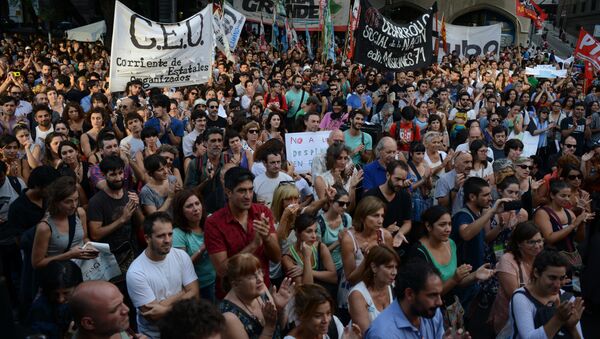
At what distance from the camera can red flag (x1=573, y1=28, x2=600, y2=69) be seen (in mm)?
14326

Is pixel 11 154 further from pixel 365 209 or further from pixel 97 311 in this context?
pixel 97 311

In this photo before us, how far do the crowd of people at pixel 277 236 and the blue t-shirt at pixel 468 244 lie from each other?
13 millimetres

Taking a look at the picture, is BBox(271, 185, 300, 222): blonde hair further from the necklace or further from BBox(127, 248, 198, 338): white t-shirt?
the necklace

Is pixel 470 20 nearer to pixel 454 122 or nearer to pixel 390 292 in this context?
pixel 454 122

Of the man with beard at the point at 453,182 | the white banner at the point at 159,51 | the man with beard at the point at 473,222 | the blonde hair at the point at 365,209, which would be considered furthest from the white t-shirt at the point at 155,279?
the white banner at the point at 159,51

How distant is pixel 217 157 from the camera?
6.48 meters

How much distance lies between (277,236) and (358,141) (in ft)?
11.7

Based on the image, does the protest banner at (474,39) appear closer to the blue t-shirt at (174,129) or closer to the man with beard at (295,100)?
the man with beard at (295,100)

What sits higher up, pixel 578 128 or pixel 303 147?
pixel 303 147

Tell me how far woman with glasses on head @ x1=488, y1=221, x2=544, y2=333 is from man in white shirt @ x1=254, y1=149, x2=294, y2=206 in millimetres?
2275

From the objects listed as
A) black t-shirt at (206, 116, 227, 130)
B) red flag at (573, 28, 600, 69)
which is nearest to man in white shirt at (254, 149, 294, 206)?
black t-shirt at (206, 116, 227, 130)

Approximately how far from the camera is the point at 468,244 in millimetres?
5207

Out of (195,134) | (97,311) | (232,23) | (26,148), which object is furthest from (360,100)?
(97,311)

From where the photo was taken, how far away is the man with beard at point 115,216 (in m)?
4.78
